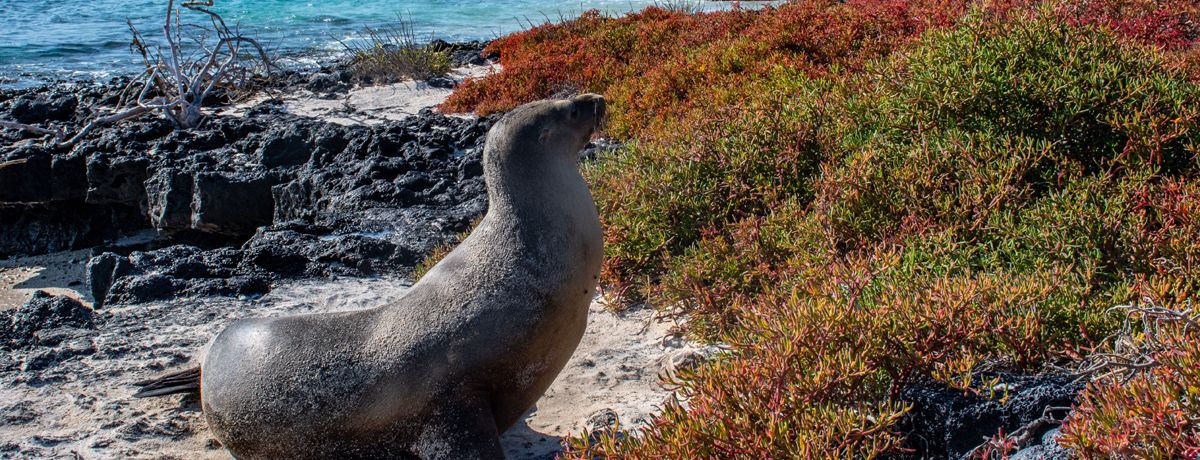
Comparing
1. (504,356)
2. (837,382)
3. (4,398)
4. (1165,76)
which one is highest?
(1165,76)

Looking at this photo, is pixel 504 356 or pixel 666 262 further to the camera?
pixel 666 262

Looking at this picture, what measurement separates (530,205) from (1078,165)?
2.71 m

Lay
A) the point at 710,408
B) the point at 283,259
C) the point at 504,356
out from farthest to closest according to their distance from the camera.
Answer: the point at 283,259 < the point at 504,356 < the point at 710,408

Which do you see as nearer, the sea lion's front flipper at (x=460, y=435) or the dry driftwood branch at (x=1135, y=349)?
the dry driftwood branch at (x=1135, y=349)

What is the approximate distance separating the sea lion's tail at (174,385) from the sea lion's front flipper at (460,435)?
1396mm

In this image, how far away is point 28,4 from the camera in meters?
30.5

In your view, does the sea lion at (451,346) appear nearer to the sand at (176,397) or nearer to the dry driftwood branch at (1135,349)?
the sand at (176,397)

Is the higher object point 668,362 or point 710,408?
point 710,408

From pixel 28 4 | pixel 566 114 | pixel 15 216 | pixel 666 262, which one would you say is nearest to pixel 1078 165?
pixel 666 262

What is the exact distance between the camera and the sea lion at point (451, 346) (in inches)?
129

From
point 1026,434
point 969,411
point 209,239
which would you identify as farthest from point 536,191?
point 209,239

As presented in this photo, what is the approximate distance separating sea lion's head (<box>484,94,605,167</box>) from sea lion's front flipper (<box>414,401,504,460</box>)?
3.13 feet

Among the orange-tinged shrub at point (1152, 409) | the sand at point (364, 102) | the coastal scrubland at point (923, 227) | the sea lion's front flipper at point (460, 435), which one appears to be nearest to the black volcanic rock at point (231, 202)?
the sand at point (364, 102)

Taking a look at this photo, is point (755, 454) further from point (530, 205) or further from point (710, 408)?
point (530, 205)
